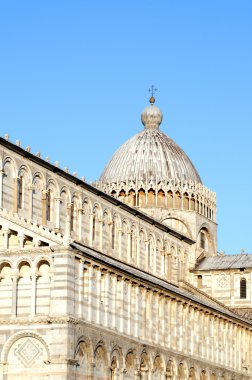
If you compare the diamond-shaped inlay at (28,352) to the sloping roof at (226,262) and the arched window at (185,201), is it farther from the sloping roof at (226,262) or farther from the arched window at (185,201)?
the arched window at (185,201)

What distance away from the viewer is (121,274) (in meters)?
50.8

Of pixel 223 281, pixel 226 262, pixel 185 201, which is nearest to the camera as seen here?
pixel 223 281

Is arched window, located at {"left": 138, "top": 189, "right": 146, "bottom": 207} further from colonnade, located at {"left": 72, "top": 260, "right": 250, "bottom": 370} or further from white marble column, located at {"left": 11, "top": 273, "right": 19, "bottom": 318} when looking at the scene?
white marble column, located at {"left": 11, "top": 273, "right": 19, "bottom": 318}

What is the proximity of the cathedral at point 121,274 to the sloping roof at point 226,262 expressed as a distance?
0.09 m

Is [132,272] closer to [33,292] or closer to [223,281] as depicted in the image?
[33,292]

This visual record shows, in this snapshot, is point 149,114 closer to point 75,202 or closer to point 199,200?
point 199,200

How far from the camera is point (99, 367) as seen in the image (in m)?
47.7

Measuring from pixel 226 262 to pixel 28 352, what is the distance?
3616cm

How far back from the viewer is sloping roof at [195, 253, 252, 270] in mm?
78375

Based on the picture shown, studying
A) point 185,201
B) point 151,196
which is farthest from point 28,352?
point 185,201

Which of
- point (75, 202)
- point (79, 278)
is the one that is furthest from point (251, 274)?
point (79, 278)

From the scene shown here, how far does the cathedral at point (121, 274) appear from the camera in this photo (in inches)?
1790

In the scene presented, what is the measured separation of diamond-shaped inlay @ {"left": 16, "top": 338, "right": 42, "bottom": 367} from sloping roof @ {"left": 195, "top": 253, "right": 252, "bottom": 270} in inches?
1374

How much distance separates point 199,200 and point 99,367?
117 ft
